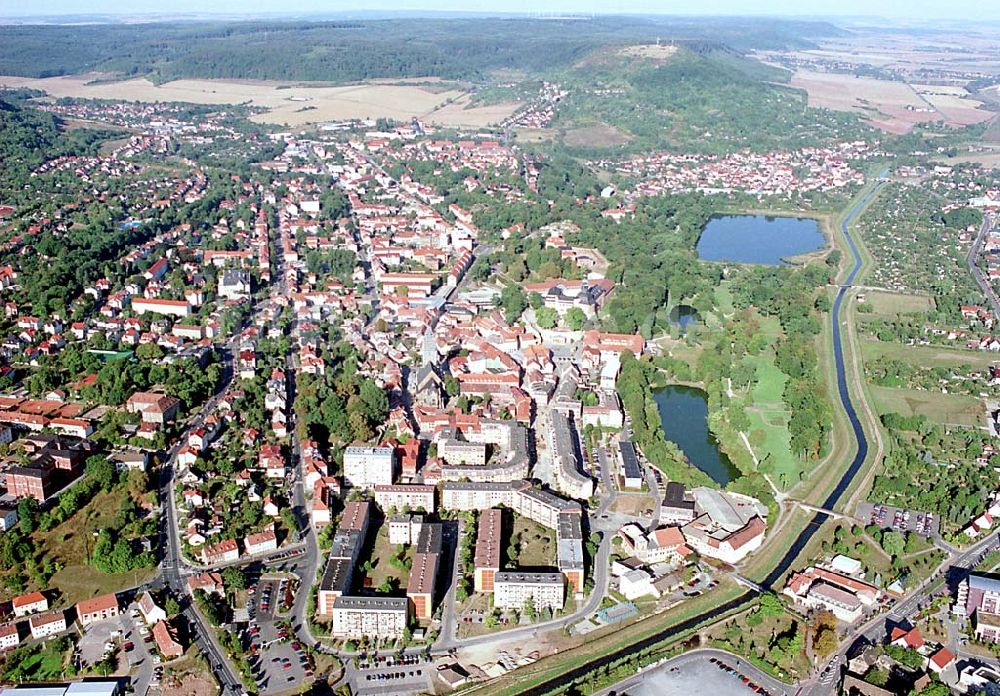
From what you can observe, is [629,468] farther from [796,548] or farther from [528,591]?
[528,591]

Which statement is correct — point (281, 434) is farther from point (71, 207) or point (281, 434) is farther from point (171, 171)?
point (171, 171)

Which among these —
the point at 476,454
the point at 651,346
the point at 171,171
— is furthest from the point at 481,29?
the point at 476,454

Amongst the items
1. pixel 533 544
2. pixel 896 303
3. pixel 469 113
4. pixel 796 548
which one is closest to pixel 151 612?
pixel 533 544

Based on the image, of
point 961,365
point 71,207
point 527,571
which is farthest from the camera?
point 71,207

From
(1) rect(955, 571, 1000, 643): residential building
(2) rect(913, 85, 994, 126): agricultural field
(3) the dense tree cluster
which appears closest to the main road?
(3) the dense tree cluster

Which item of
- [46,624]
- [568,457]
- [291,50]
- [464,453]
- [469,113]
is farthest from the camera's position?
[291,50]

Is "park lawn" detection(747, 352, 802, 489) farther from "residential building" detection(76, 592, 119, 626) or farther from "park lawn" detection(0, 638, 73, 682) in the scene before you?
"park lawn" detection(0, 638, 73, 682)

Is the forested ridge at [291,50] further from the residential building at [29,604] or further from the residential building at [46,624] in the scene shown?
the residential building at [46,624]
